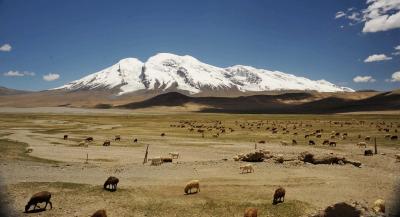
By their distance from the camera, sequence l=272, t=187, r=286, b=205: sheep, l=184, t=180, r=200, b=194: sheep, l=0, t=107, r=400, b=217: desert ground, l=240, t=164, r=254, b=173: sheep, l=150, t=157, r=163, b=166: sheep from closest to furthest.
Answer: l=0, t=107, r=400, b=217: desert ground
l=272, t=187, r=286, b=205: sheep
l=184, t=180, r=200, b=194: sheep
l=240, t=164, r=254, b=173: sheep
l=150, t=157, r=163, b=166: sheep

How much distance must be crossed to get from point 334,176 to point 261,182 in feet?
21.6

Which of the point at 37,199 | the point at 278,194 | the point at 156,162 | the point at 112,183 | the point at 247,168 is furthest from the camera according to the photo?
the point at 156,162

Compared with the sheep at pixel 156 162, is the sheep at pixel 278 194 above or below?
below

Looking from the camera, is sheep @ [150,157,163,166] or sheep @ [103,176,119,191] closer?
sheep @ [103,176,119,191]

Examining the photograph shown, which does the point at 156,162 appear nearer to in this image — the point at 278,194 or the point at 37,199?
the point at 278,194

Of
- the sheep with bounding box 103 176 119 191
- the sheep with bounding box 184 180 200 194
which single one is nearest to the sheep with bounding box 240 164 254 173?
the sheep with bounding box 184 180 200 194

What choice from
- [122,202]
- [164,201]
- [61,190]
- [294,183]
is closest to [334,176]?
[294,183]

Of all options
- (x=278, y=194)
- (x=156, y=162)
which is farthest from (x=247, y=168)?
(x=278, y=194)

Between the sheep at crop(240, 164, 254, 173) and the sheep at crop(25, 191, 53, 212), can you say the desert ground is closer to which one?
the sheep at crop(25, 191, 53, 212)

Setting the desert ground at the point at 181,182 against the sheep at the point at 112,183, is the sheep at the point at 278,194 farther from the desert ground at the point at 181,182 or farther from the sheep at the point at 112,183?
the sheep at the point at 112,183

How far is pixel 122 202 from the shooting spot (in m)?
24.7

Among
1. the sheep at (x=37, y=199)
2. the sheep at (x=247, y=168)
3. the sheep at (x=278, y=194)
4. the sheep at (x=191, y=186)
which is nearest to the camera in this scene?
the sheep at (x=37, y=199)

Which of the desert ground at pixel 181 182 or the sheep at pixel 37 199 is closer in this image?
the sheep at pixel 37 199

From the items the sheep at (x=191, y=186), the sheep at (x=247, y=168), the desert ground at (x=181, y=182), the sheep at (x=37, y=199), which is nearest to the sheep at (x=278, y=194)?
the desert ground at (x=181, y=182)
